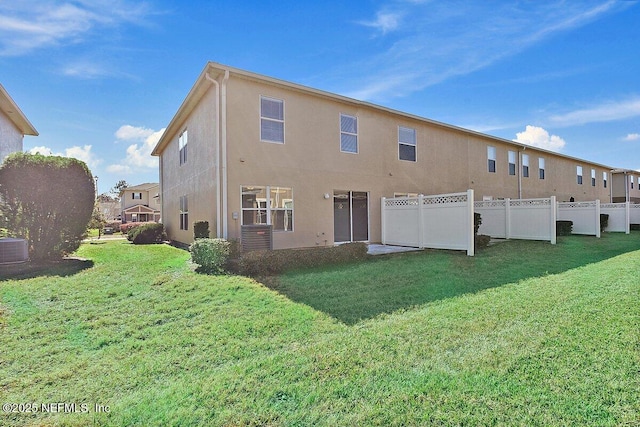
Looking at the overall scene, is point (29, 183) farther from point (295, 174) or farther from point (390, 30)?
point (390, 30)

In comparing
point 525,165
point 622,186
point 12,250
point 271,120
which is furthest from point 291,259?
point 622,186

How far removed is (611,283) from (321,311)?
587cm

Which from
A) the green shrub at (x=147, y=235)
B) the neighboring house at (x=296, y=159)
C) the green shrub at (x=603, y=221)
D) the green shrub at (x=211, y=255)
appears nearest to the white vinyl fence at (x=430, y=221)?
the neighboring house at (x=296, y=159)

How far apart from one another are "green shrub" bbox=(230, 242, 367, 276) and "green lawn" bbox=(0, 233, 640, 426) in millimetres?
864

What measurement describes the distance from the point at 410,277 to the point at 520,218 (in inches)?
414

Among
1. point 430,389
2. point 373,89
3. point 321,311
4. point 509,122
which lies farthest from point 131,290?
point 509,122

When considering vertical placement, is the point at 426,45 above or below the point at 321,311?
above

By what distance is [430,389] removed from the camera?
2.74 metres

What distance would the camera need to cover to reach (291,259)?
7949mm

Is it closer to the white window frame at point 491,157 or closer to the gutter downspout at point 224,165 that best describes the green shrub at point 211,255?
the gutter downspout at point 224,165

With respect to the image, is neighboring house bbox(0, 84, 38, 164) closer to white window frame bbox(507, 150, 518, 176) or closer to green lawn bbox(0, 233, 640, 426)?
green lawn bbox(0, 233, 640, 426)

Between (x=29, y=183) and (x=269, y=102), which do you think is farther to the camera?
(x=269, y=102)

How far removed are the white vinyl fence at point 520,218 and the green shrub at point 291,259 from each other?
366 inches

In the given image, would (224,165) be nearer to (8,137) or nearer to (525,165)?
(8,137)
